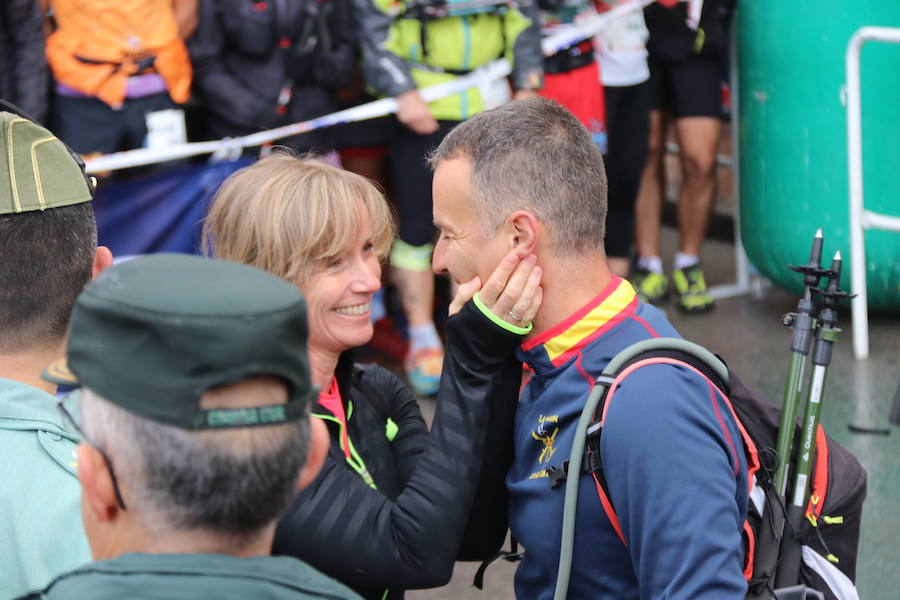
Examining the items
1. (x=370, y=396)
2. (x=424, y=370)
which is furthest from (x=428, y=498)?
(x=424, y=370)

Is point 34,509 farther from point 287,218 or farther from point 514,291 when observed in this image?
point 514,291

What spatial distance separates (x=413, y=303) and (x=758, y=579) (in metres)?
3.44

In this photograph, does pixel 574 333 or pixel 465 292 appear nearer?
pixel 574 333

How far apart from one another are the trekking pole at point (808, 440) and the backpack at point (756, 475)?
0.02 meters

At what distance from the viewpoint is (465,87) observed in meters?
5.25

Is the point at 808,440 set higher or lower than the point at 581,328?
lower

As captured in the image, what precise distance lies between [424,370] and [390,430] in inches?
107

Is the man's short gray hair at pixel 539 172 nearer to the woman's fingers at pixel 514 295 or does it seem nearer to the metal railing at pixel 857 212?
the woman's fingers at pixel 514 295

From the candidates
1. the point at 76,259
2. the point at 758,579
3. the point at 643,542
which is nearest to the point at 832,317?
the point at 758,579

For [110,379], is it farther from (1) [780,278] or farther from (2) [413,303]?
(1) [780,278]

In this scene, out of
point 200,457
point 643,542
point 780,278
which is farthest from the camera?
point 780,278

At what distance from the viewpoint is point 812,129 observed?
18.5 ft

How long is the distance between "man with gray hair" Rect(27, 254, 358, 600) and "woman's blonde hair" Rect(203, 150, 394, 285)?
0.95 m

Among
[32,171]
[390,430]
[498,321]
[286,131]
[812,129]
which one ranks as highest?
[32,171]
